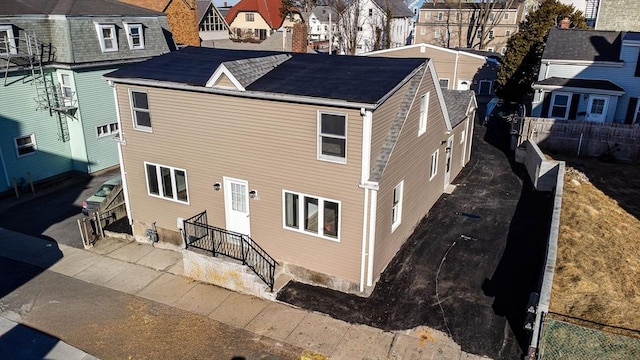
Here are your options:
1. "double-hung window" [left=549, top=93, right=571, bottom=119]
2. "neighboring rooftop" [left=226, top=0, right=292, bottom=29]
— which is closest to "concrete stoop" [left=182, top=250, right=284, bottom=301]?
"double-hung window" [left=549, top=93, right=571, bottom=119]

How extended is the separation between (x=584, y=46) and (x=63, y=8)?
99.2 ft

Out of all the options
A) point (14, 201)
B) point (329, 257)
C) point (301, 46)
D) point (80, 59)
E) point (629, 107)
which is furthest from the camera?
point (301, 46)

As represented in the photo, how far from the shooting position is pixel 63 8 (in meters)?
24.0

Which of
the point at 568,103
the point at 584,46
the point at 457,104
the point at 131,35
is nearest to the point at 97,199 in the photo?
the point at 131,35

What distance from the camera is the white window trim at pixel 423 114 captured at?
53.2 ft

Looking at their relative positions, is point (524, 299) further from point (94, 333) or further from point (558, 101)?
point (558, 101)

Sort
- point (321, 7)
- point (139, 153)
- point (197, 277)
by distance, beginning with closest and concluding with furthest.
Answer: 1. point (197, 277)
2. point (139, 153)
3. point (321, 7)

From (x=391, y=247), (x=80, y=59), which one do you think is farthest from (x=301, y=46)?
(x=391, y=247)

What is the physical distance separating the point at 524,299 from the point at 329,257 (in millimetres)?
5781

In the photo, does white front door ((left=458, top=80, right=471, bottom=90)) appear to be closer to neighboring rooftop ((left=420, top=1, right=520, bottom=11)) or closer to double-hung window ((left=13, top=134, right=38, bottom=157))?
neighboring rooftop ((left=420, top=1, right=520, bottom=11))

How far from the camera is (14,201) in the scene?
72.2 ft

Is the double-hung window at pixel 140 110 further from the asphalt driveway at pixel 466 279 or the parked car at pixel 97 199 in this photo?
the asphalt driveway at pixel 466 279

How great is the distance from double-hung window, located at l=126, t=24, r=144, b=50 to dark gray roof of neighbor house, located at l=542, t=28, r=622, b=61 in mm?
24487

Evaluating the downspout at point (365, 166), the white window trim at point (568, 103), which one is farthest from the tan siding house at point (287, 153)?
the white window trim at point (568, 103)
